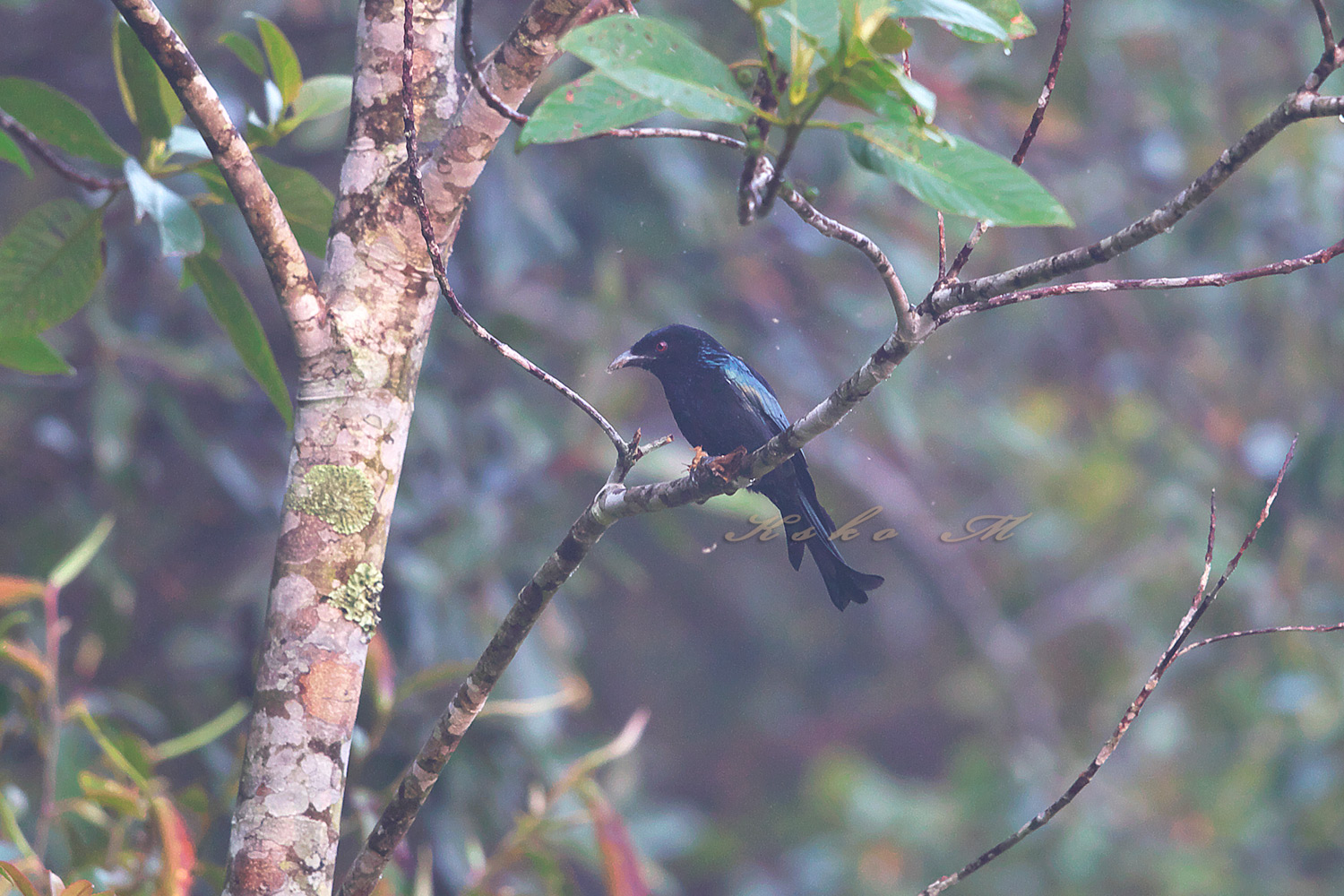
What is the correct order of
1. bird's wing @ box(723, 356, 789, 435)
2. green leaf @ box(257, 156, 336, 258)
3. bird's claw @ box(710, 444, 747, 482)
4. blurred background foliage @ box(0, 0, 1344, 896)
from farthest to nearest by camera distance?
1. blurred background foliage @ box(0, 0, 1344, 896)
2. green leaf @ box(257, 156, 336, 258)
3. bird's wing @ box(723, 356, 789, 435)
4. bird's claw @ box(710, 444, 747, 482)

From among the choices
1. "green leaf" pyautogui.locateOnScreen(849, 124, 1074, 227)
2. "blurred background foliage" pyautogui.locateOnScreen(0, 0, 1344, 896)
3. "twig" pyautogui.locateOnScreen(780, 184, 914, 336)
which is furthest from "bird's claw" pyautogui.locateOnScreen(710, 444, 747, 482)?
"green leaf" pyautogui.locateOnScreen(849, 124, 1074, 227)

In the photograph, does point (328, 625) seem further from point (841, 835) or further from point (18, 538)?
point (841, 835)

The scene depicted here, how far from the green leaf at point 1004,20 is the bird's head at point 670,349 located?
1.79ft

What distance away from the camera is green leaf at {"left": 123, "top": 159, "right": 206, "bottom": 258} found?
140 cm

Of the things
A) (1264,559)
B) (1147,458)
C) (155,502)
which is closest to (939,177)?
(155,502)

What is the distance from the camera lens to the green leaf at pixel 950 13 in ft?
2.75

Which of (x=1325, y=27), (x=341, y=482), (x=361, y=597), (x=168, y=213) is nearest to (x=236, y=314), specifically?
(x=168, y=213)

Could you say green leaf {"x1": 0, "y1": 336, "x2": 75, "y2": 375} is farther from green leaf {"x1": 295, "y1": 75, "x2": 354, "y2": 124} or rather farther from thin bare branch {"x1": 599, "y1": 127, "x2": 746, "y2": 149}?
thin bare branch {"x1": 599, "y1": 127, "x2": 746, "y2": 149}

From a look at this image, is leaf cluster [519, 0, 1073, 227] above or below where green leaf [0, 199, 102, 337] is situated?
above

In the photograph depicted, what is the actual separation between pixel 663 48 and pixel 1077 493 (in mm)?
6402

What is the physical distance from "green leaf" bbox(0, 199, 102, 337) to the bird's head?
798 mm

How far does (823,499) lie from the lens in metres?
1.25

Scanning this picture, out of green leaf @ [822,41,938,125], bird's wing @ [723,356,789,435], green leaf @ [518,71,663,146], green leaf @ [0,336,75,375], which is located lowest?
green leaf @ [0,336,75,375]

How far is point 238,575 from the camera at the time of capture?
3.29 metres
